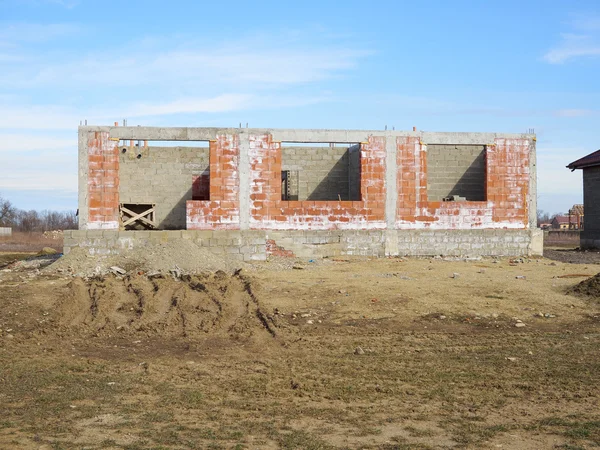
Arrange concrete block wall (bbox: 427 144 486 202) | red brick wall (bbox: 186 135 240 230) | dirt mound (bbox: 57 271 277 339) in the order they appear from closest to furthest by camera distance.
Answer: dirt mound (bbox: 57 271 277 339)
red brick wall (bbox: 186 135 240 230)
concrete block wall (bbox: 427 144 486 202)

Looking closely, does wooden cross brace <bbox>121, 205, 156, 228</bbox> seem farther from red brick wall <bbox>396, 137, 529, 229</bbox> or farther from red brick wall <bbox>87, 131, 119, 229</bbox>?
red brick wall <bbox>396, 137, 529, 229</bbox>

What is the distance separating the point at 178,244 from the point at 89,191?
10.9 feet

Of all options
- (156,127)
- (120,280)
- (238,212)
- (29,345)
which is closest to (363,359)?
(29,345)

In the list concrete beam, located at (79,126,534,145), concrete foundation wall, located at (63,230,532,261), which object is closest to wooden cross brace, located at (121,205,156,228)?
concrete foundation wall, located at (63,230,532,261)

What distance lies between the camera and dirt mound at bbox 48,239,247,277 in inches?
645

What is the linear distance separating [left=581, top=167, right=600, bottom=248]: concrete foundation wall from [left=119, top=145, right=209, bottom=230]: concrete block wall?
16245 millimetres

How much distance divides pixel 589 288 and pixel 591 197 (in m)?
15.4

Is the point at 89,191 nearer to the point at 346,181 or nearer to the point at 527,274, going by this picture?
the point at 346,181

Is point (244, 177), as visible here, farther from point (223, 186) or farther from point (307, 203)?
point (307, 203)

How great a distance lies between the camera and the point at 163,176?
21359 mm

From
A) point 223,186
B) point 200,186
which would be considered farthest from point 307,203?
point 200,186

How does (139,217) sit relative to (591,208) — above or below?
below

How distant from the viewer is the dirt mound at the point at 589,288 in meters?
13.0

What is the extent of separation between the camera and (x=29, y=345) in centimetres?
945
